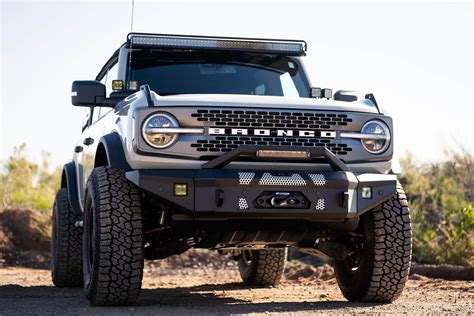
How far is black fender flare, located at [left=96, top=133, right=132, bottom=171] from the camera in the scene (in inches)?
294

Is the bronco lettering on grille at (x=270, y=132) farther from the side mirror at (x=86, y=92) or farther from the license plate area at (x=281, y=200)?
the side mirror at (x=86, y=92)

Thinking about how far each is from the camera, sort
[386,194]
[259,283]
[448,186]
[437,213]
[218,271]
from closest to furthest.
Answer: [386,194], [259,283], [218,271], [437,213], [448,186]

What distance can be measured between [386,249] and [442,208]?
9.56 meters

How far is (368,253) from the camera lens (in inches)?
307

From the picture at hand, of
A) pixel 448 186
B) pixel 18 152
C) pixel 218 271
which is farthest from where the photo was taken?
pixel 18 152

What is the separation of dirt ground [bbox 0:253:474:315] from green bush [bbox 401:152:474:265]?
1.43 m

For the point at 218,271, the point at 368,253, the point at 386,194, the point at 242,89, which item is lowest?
the point at 218,271

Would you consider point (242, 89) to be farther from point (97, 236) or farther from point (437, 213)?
point (437, 213)

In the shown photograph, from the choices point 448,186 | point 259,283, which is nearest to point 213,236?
point 259,283

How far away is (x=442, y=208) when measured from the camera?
16.9 meters

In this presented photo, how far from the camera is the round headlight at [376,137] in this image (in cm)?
755

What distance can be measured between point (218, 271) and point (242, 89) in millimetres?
7131

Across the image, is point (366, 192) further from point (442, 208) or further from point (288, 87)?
point (442, 208)

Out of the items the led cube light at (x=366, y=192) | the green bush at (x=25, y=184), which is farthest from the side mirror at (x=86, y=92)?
the green bush at (x=25, y=184)
